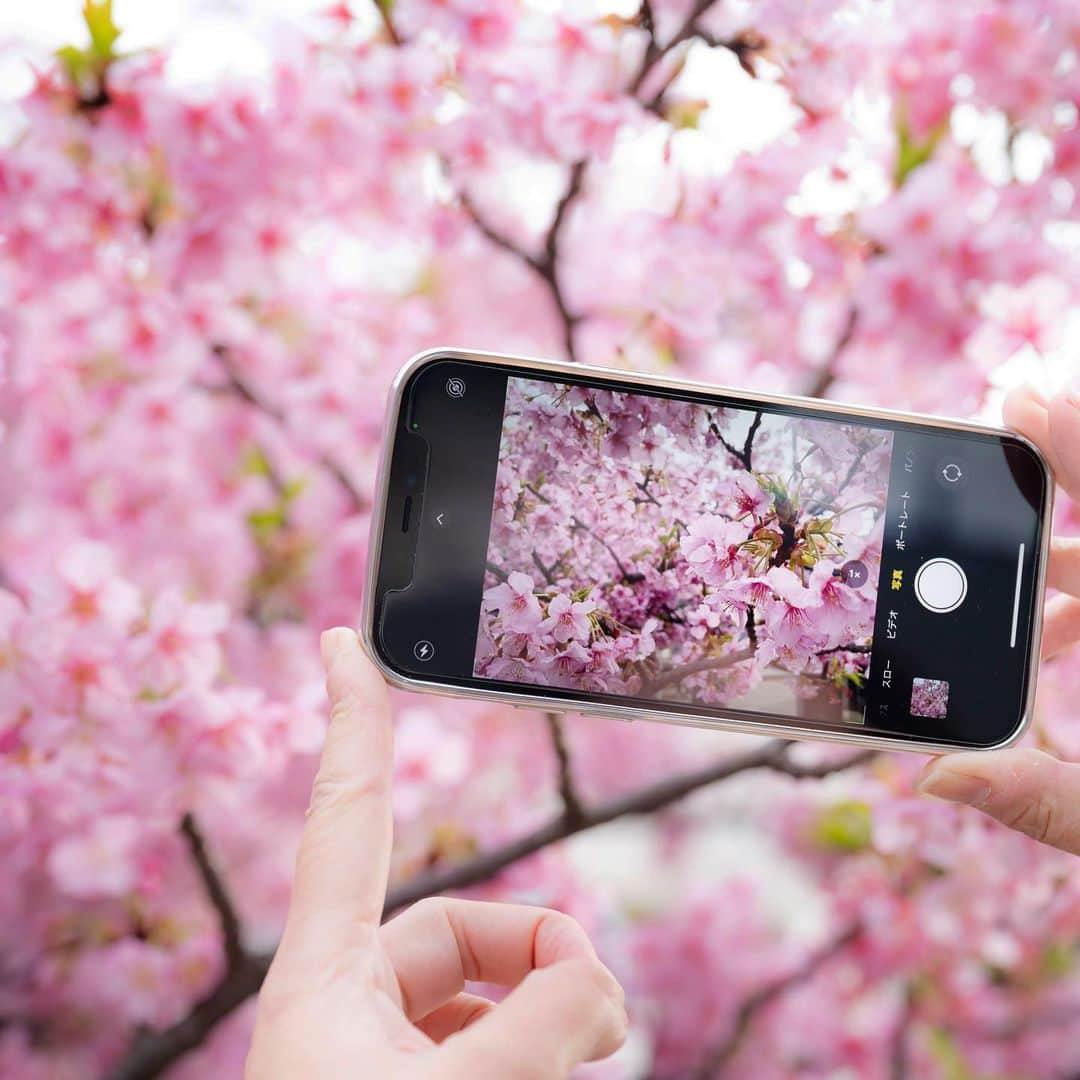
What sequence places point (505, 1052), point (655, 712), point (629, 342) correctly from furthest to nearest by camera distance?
point (629, 342)
point (655, 712)
point (505, 1052)

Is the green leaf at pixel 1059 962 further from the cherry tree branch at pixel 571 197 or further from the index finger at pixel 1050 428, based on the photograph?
the cherry tree branch at pixel 571 197

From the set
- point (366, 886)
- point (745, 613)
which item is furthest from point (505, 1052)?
point (745, 613)

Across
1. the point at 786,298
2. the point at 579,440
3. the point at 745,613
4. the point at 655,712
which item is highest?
the point at 786,298

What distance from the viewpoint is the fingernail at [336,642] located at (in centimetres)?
84

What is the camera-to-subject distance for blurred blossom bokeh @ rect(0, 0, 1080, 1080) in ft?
3.78

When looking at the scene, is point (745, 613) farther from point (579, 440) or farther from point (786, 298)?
point (786, 298)

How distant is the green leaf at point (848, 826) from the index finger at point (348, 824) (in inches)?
47.0

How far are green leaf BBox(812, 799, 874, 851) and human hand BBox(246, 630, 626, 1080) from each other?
3.48 feet

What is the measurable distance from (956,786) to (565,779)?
519 millimetres

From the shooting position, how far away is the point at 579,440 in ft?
2.98

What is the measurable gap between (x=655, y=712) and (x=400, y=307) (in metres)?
0.89

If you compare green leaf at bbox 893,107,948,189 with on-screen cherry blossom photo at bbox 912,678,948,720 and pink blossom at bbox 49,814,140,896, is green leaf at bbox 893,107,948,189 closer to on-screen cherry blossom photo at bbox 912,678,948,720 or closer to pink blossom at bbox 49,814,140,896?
on-screen cherry blossom photo at bbox 912,678,948,720

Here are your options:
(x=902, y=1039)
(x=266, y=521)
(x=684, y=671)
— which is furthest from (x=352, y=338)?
(x=902, y=1039)

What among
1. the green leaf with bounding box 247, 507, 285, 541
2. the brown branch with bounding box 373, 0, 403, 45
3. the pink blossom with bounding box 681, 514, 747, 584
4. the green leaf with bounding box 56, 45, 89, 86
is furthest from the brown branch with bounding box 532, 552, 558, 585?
the green leaf with bounding box 56, 45, 89, 86
